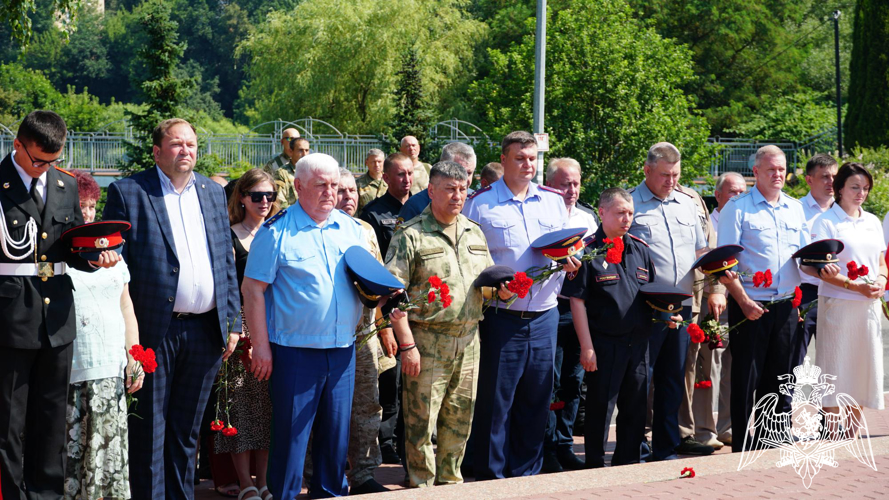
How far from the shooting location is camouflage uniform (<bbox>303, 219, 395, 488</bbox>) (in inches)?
233

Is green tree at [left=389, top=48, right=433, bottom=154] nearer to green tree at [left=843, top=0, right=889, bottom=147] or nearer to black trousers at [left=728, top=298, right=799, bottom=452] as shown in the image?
green tree at [left=843, top=0, right=889, bottom=147]

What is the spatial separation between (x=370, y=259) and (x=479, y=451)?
1650 mm

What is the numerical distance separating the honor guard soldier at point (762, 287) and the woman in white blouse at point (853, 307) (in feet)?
1.37

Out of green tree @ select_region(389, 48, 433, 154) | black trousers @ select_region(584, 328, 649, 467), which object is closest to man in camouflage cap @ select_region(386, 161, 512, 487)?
black trousers @ select_region(584, 328, 649, 467)

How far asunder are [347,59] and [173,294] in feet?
114

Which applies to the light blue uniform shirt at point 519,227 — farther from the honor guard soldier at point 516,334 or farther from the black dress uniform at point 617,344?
the black dress uniform at point 617,344

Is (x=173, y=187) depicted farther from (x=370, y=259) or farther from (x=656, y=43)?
(x=656, y=43)

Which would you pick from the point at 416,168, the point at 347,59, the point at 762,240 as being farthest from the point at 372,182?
the point at 347,59

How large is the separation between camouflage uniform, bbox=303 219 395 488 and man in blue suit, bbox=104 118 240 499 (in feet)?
3.43

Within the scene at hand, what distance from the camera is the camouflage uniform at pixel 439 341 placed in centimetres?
559

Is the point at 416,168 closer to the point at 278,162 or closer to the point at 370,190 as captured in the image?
the point at 370,190

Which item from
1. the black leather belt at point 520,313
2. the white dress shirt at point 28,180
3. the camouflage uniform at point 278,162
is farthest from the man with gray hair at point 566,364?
the white dress shirt at point 28,180

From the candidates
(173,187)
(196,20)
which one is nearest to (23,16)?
(173,187)

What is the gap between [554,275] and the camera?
19.7ft
